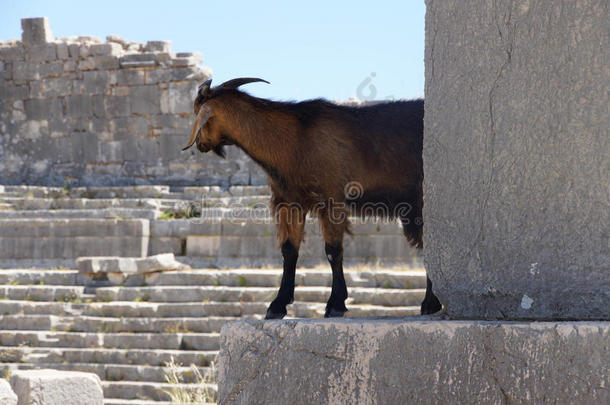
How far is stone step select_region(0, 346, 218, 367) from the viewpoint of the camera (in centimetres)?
1071

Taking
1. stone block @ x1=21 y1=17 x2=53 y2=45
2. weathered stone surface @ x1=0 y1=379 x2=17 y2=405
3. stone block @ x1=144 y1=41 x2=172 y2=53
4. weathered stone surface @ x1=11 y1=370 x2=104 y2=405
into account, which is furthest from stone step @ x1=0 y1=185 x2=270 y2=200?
weathered stone surface @ x1=0 y1=379 x2=17 y2=405

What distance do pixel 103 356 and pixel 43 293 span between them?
2845 mm

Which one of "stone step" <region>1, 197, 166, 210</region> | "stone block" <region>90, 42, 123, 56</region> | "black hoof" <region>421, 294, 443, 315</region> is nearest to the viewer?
"black hoof" <region>421, 294, 443, 315</region>

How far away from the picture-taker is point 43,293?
13570 mm

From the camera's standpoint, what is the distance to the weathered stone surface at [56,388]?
643cm

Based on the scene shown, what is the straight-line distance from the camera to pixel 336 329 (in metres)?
2.73

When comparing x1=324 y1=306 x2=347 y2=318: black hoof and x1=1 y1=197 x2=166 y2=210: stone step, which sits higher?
x1=324 y1=306 x2=347 y2=318: black hoof

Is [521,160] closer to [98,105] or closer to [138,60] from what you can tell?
[138,60]

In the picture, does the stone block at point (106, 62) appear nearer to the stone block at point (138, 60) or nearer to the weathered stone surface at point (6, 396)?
the stone block at point (138, 60)

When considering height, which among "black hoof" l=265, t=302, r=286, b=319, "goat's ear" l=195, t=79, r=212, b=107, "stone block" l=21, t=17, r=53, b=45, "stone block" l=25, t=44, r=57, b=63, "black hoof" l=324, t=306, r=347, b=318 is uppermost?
"stone block" l=21, t=17, r=53, b=45

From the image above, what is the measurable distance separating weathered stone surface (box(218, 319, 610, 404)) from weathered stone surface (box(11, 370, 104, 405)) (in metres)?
4.02

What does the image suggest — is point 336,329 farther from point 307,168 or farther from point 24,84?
point 24,84

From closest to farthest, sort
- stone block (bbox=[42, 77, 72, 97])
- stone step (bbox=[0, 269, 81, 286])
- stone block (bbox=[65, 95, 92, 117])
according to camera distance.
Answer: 1. stone step (bbox=[0, 269, 81, 286])
2. stone block (bbox=[65, 95, 92, 117])
3. stone block (bbox=[42, 77, 72, 97])

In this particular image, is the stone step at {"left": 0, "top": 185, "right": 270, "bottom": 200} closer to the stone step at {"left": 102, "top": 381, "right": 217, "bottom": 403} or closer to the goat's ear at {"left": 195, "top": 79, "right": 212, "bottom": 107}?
the stone step at {"left": 102, "top": 381, "right": 217, "bottom": 403}
